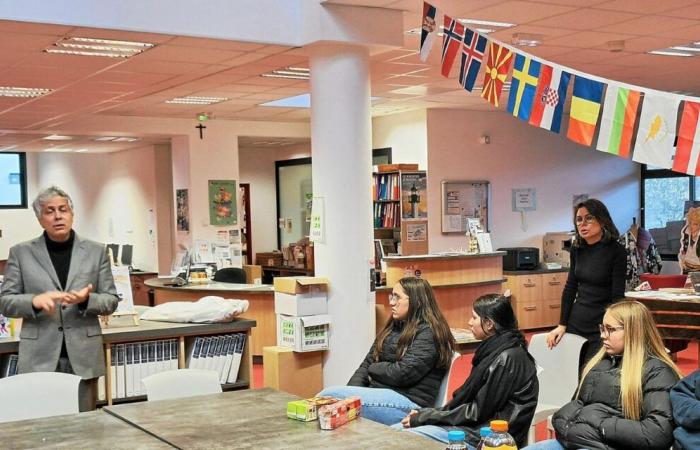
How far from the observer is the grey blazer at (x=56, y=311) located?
4.96 metres

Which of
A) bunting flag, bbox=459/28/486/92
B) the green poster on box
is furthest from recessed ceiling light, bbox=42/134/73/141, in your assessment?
bunting flag, bbox=459/28/486/92

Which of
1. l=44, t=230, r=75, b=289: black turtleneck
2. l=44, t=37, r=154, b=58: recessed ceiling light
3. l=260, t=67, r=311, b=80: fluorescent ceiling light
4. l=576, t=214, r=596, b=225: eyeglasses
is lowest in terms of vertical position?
l=44, t=230, r=75, b=289: black turtleneck

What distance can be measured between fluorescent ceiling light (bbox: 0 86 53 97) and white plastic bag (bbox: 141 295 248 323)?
3911 millimetres

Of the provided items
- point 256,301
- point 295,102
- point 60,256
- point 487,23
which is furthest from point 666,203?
point 60,256

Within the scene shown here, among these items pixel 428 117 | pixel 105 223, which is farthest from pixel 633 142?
pixel 105 223

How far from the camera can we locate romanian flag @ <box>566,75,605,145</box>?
4148 mm

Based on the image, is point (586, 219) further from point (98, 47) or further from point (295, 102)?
point (295, 102)

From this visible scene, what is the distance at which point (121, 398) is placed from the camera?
5797 mm

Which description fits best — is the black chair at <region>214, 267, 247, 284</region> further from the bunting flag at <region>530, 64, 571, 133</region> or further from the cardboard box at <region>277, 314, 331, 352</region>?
the bunting flag at <region>530, 64, 571, 133</region>

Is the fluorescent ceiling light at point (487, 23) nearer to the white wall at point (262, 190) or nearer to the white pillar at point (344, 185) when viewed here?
the white pillar at point (344, 185)

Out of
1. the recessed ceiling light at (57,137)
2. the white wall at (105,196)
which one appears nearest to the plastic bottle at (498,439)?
the recessed ceiling light at (57,137)

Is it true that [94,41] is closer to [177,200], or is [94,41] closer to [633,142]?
[633,142]

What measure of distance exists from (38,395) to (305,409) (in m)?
1.47

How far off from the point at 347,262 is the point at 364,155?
0.84 m
